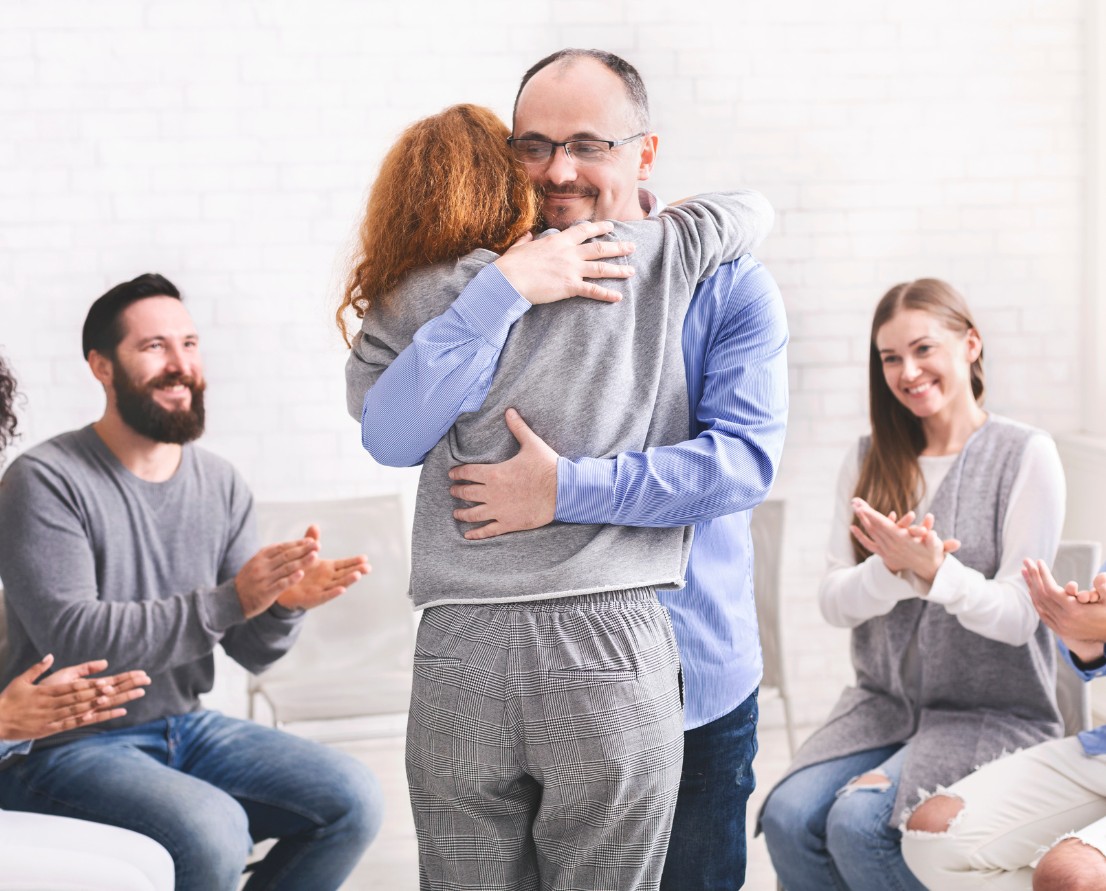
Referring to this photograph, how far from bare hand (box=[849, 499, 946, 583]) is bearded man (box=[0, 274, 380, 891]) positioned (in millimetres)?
952

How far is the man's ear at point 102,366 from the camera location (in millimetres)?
2520

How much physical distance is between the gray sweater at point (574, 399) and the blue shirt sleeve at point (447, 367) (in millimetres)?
37

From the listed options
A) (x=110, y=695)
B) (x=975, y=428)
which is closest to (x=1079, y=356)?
(x=975, y=428)

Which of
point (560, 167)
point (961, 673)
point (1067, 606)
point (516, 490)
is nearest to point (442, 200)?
point (560, 167)

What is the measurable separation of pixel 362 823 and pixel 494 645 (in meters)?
1.24

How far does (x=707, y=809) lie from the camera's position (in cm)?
157

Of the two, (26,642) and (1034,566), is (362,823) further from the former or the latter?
(1034,566)

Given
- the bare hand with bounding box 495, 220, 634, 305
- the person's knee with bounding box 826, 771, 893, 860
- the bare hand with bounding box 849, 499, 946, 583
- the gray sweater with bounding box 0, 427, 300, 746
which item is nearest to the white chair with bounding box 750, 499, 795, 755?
the person's knee with bounding box 826, 771, 893, 860

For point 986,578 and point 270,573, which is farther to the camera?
point 986,578

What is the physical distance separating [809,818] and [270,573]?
1.12 metres

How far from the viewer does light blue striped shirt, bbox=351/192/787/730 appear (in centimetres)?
129

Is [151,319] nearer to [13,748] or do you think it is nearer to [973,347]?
[13,748]

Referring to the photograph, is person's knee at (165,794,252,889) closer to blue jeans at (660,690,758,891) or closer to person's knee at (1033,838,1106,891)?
blue jeans at (660,690,758,891)

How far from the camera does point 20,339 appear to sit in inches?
147
